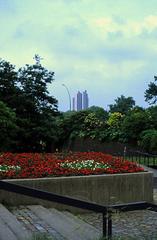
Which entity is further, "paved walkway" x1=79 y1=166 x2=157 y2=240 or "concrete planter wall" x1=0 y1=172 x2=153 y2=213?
"concrete planter wall" x1=0 y1=172 x2=153 y2=213

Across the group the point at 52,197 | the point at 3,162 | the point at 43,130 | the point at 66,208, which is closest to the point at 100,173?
the point at 66,208

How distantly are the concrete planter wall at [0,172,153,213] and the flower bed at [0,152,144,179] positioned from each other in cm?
27

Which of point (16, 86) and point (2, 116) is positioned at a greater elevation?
point (16, 86)

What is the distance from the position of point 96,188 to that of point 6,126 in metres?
16.1

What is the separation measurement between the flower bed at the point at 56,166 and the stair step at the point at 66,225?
0.98 meters

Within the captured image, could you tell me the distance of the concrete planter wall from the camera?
977 centimetres

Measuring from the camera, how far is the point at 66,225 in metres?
7.82

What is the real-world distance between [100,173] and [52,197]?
5.46 metres

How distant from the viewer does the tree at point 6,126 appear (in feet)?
84.5

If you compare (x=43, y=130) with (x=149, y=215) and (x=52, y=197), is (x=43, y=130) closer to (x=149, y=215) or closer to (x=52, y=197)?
(x=149, y=215)

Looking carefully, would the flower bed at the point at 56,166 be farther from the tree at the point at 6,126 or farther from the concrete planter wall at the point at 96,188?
the tree at the point at 6,126

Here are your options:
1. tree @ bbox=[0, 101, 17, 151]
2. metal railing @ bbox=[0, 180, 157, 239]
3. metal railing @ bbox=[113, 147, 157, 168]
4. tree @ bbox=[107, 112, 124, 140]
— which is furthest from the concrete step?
tree @ bbox=[107, 112, 124, 140]

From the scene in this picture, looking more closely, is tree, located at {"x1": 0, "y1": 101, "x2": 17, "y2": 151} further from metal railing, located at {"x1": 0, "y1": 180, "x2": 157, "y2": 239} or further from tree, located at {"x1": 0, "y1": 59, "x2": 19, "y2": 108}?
metal railing, located at {"x1": 0, "y1": 180, "x2": 157, "y2": 239}

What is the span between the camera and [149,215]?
9797mm
